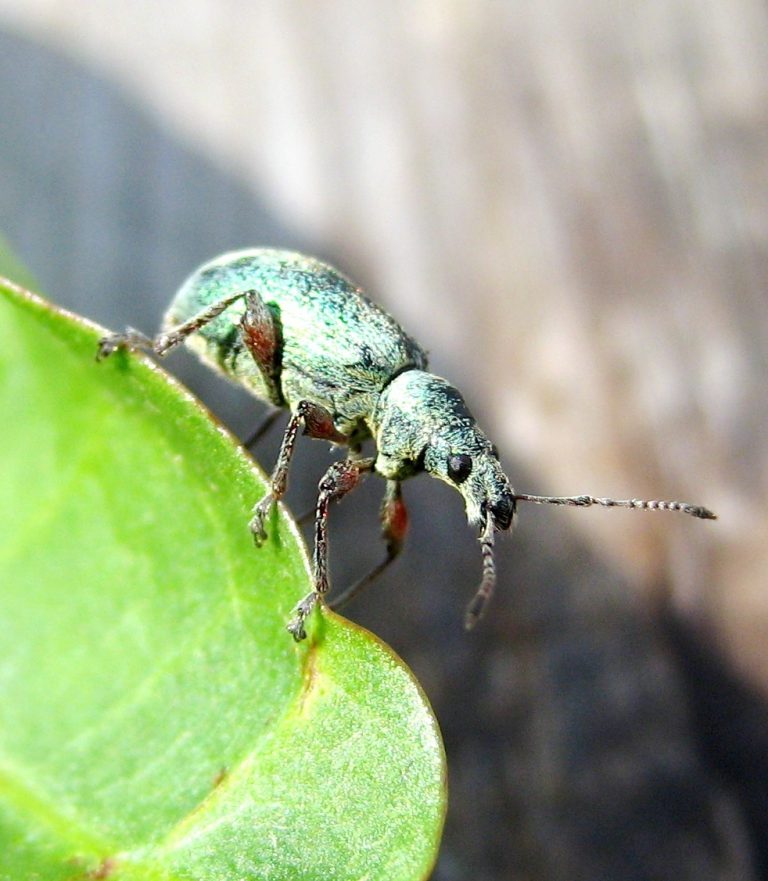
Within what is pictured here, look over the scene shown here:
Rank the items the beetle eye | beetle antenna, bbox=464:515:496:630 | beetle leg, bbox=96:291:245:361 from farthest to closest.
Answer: the beetle eye < beetle leg, bbox=96:291:245:361 < beetle antenna, bbox=464:515:496:630

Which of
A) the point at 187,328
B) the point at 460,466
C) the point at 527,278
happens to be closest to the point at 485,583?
the point at 460,466

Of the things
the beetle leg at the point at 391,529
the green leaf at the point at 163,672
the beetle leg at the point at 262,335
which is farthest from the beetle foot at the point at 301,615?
the beetle leg at the point at 262,335

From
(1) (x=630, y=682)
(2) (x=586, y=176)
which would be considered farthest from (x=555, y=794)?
(2) (x=586, y=176)

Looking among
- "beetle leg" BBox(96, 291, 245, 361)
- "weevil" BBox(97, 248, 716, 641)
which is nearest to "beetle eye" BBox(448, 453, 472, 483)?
"weevil" BBox(97, 248, 716, 641)

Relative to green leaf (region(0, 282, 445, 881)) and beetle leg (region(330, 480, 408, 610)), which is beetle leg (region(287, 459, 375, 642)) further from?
green leaf (region(0, 282, 445, 881))

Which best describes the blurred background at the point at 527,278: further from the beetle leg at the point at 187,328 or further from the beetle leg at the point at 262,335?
the beetle leg at the point at 187,328

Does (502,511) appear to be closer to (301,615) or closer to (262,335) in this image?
(262,335)
